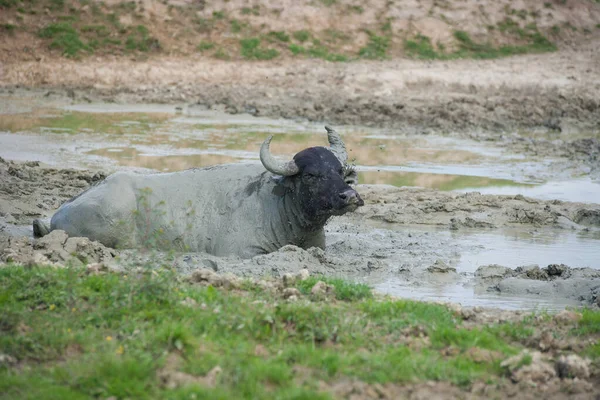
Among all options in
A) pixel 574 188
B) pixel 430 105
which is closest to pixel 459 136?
pixel 430 105

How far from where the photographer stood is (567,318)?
23.2 feet

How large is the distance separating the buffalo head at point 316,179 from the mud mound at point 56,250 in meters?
2.07

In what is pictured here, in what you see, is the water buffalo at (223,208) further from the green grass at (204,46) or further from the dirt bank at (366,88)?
the green grass at (204,46)

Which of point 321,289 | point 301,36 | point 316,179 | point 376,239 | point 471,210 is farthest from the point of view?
point 301,36

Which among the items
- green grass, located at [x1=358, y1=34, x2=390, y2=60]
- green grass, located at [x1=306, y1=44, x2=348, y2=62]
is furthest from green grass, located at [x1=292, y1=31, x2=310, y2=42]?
green grass, located at [x1=358, y1=34, x2=390, y2=60]

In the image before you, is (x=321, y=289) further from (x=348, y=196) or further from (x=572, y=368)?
(x=572, y=368)

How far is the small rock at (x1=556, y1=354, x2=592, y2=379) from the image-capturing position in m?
5.99

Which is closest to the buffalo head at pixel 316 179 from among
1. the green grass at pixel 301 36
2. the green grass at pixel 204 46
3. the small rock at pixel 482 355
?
the small rock at pixel 482 355

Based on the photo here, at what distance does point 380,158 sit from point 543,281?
A: 892 cm

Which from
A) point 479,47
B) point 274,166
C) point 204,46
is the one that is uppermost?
point 479,47

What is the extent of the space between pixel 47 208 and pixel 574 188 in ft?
28.7

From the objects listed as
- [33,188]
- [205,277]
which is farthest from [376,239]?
[33,188]

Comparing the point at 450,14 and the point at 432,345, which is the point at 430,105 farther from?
the point at 432,345

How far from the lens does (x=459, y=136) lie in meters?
20.9
